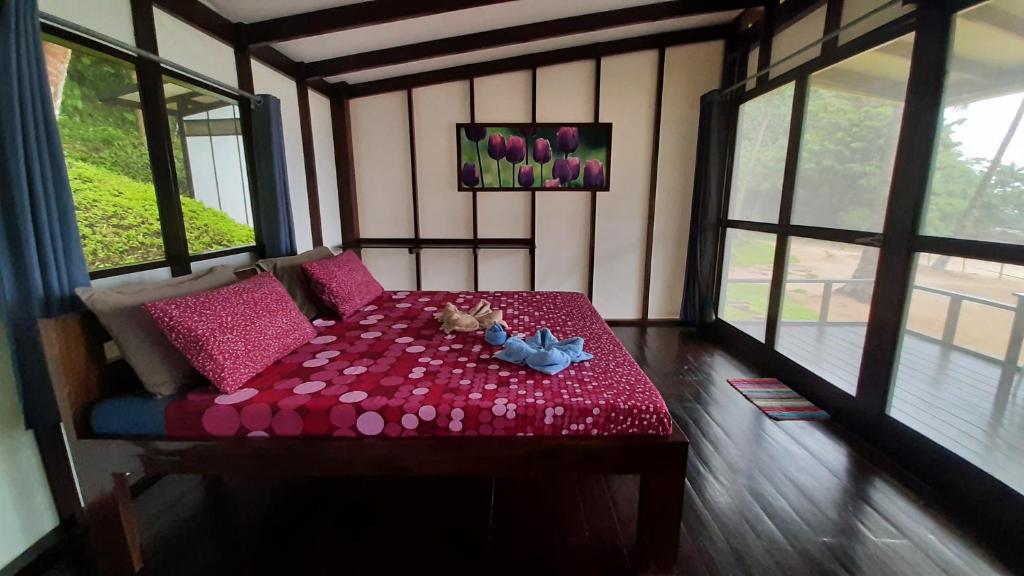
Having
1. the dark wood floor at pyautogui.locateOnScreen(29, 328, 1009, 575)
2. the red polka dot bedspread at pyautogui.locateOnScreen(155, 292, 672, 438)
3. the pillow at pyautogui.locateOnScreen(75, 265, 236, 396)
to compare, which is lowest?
the dark wood floor at pyautogui.locateOnScreen(29, 328, 1009, 575)

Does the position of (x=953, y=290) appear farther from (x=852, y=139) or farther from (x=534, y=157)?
(x=534, y=157)

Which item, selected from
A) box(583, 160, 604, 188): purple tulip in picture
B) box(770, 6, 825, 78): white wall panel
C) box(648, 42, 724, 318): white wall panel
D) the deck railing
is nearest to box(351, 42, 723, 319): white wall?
box(648, 42, 724, 318): white wall panel

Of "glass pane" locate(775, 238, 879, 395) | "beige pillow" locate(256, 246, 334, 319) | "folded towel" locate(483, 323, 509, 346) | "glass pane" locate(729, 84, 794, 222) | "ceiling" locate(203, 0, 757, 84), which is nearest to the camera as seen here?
"folded towel" locate(483, 323, 509, 346)

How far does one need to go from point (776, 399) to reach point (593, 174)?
99.5 inches

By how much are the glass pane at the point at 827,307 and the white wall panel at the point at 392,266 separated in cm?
343

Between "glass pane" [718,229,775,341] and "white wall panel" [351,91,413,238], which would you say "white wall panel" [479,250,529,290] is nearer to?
"white wall panel" [351,91,413,238]

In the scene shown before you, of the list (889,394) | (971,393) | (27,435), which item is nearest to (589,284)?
(889,394)

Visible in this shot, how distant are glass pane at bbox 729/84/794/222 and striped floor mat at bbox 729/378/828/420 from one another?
4.19 feet

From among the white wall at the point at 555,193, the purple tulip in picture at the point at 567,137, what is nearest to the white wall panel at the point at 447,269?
the white wall at the point at 555,193

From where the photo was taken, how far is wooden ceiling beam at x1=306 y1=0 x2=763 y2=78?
314cm

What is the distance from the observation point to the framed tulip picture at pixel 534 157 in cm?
400

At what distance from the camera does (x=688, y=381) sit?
295 centimetres

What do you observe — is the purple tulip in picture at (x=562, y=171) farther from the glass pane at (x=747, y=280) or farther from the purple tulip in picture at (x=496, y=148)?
the glass pane at (x=747, y=280)

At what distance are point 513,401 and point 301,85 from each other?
3226mm
